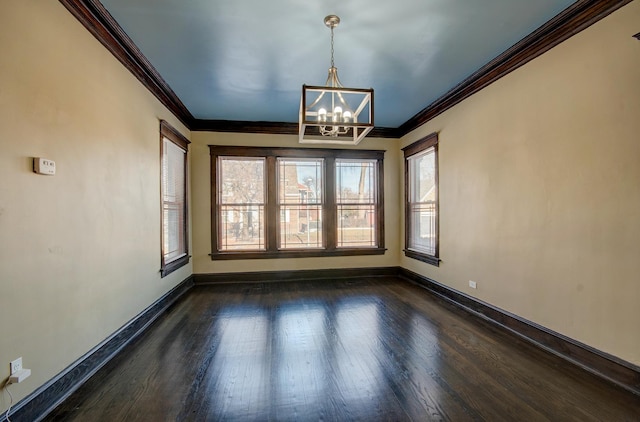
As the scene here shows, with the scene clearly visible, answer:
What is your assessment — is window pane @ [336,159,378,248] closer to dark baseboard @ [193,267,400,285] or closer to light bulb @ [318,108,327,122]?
dark baseboard @ [193,267,400,285]

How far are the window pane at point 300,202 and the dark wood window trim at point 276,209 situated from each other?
11 centimetres

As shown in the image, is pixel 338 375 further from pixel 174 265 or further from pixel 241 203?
pixel 241 203

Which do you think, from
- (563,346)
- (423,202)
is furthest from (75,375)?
(423,202)

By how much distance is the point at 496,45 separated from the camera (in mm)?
2926

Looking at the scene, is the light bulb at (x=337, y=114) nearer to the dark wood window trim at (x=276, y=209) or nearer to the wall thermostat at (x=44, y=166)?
the wall thermostat at (x=44, y=166)

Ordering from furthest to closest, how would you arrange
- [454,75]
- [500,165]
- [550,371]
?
[454,75]
[500,165]
[550,371]

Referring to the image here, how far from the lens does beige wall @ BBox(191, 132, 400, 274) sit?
5152 millimetres

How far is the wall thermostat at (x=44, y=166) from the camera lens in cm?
184

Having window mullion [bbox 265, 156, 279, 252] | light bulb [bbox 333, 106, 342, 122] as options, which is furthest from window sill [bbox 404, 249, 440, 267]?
light bulb [bbox 333, 106, 342, 122]

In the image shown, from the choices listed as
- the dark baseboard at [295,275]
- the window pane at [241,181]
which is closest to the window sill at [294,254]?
the dark baseboard at [295,275]

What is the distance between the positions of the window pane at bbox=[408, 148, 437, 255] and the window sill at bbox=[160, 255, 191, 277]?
13.1ft

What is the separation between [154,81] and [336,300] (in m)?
3.74

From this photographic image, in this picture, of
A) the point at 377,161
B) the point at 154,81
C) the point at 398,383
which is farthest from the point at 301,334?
the point at 377,161

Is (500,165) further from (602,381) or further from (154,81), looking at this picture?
(154,81)
